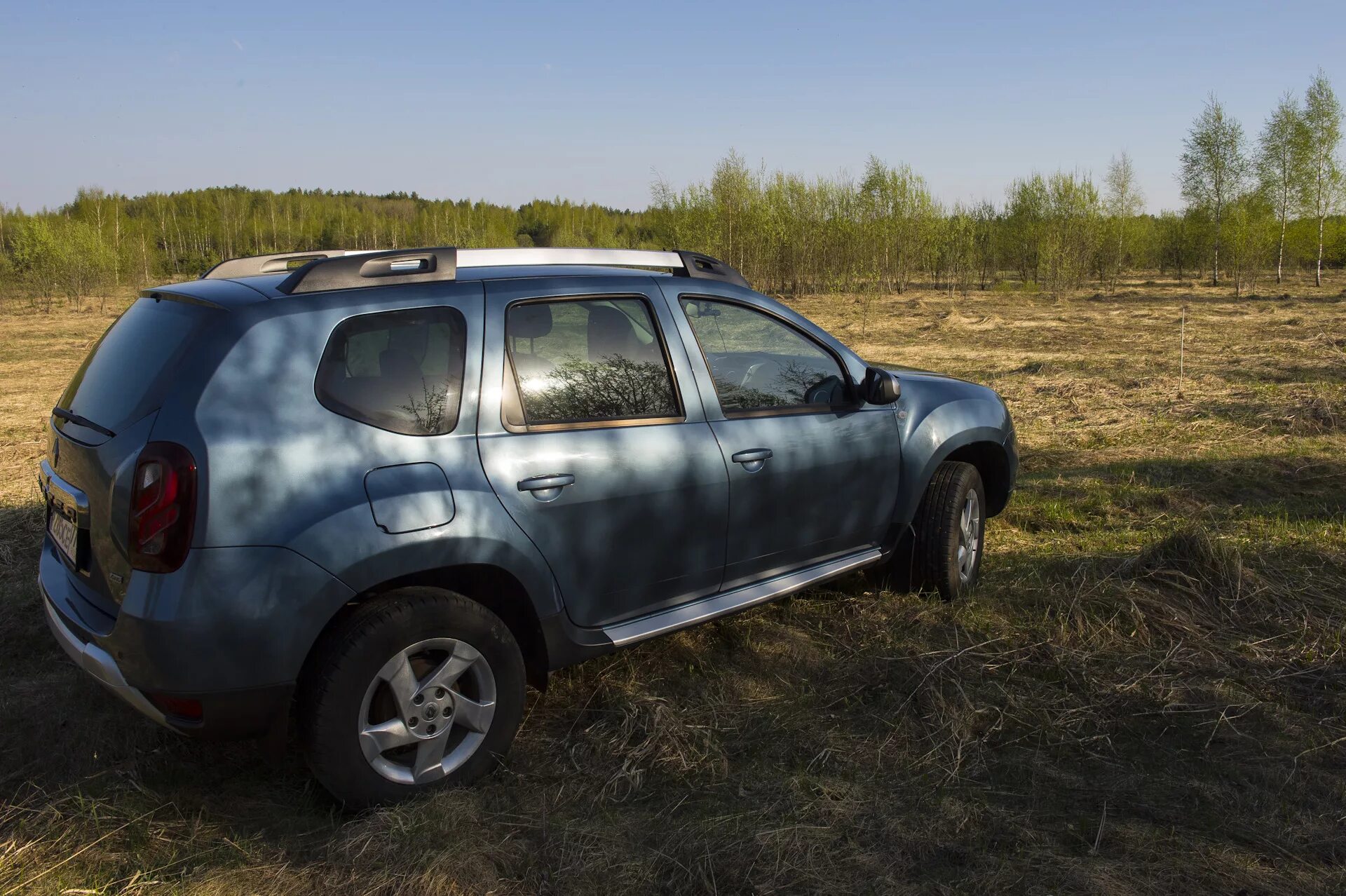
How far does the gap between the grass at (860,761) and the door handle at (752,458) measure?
2.93ft

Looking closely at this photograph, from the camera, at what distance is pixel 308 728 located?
2564mm

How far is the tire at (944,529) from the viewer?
14.5 feet

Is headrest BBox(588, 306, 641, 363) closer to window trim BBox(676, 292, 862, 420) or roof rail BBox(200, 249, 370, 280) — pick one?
window trim BBox(676, 292, 862, 420)

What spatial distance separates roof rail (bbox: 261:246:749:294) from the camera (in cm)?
276

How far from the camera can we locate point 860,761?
Answer: 3123 mm

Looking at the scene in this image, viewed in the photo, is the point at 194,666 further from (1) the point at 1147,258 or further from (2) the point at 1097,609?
(1) the point at 1147,258

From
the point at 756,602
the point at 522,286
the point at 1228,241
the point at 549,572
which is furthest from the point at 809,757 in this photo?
the point at 1228,241

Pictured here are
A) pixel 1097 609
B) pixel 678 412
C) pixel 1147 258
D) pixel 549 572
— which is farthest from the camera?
pixel 1147 258

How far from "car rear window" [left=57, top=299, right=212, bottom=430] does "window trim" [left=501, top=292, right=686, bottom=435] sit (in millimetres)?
875

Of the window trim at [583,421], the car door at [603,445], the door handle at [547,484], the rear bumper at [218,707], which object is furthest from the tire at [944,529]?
the rear bumper at [218,707]

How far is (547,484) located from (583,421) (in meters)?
0.30

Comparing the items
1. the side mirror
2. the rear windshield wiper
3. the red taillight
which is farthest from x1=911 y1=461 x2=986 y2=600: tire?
the rear windshield wiper

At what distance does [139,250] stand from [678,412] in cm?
5242

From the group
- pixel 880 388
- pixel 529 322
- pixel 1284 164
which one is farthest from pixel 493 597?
pixel 1284 164
